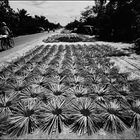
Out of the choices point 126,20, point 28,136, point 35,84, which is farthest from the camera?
point 126,20

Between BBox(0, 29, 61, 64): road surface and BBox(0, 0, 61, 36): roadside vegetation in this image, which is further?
BBox(0, 0, 61, 36): roadside vegetation

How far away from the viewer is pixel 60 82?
14.3 feet

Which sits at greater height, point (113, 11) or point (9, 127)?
point (113, 11)

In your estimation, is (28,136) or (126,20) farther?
(126,20)

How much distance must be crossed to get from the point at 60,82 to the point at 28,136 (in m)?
2.28

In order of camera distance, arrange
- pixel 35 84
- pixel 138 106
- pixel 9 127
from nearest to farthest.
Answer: pixel 9 127 < pixel 138 106 < pixel 35 84

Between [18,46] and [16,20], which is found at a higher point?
[16,20]

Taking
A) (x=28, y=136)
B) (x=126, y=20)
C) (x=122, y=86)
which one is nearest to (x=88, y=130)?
(x=28, y=136)

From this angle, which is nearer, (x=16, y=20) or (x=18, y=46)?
(x=18, y=46)

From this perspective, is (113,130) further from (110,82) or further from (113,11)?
(113,11)

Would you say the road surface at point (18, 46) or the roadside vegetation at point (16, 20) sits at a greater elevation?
the roadside vegetation at point (16, 20)

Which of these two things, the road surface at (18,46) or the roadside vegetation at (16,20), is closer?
the road surface at (18,46)

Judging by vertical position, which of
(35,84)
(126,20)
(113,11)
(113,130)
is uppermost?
(113,11)

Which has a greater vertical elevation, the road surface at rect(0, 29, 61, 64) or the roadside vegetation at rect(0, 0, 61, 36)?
the roadside vegetation at rect(0, 0, 61, 36)
